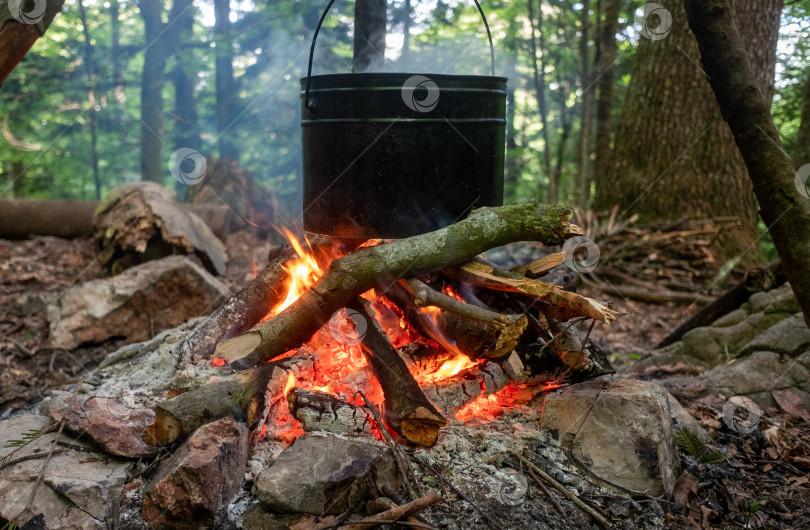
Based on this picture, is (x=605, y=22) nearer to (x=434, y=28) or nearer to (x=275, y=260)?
(x=434, y=28)

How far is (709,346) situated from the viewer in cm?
415

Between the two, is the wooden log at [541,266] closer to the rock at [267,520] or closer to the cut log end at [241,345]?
the cut log end at [241,345]

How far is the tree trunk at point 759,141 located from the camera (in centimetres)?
264

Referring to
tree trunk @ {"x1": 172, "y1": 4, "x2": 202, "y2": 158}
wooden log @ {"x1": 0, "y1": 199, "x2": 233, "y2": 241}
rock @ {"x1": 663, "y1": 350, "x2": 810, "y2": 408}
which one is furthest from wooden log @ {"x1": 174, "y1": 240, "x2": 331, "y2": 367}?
tree trunk @ {"x1": 172, "y1": 4, "x2": 202, "y2": 158}

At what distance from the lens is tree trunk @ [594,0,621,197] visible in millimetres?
9016

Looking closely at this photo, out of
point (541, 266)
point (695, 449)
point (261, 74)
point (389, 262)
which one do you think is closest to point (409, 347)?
point (389, 262)

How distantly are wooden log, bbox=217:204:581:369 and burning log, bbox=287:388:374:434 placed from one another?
1.07 ft

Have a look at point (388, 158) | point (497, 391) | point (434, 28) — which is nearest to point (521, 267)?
point (497, 391)

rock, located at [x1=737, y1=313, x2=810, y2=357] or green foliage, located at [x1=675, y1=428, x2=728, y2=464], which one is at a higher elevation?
rock, located at [x1=737, y1=313, x2=810, y2=357]

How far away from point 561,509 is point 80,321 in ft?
13.0

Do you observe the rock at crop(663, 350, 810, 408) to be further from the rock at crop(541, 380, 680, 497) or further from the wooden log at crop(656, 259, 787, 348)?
the rock at crop(541, 380, 680, 497)

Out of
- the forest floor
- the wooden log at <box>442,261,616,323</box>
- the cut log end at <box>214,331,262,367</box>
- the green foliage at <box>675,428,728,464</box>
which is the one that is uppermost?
the wooden log at <box>442,261,616,323</box>

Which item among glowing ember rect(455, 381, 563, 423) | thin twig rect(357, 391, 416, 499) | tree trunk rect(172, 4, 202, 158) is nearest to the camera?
thin twig rect(357, 391, 416, 499)

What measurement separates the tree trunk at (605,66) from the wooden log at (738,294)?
189 inches
